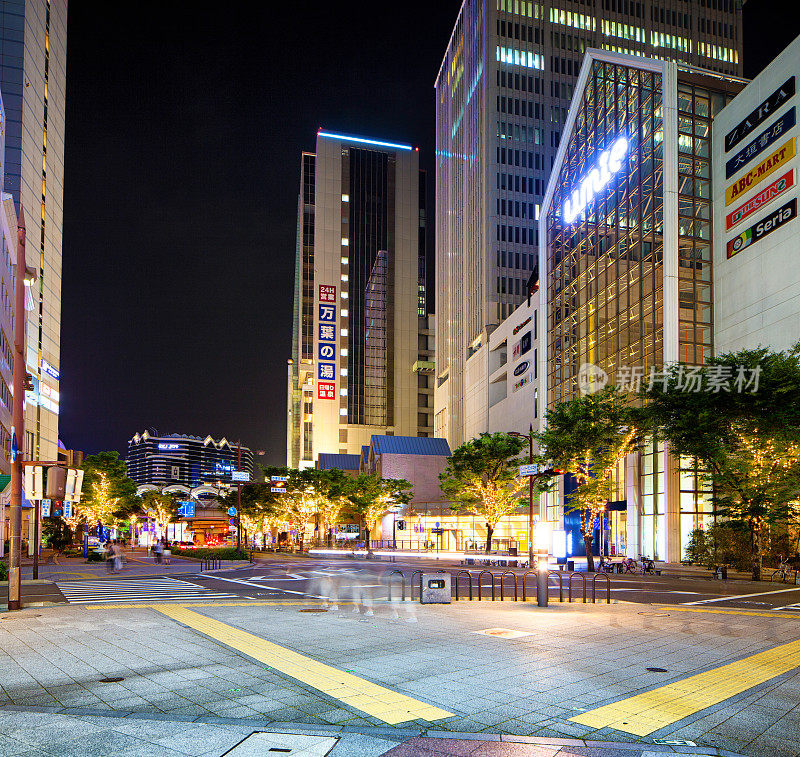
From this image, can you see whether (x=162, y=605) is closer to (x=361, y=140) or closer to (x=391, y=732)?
(x=391, y=732)

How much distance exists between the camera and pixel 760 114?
172ft

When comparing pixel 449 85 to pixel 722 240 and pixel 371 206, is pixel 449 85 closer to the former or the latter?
pixel 371 206

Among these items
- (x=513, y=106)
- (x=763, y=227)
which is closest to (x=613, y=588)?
(x=763, y=227)

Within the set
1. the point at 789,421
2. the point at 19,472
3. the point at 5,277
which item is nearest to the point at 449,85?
the point at 5,277

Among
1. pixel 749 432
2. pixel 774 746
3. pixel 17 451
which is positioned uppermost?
pixel 749 432

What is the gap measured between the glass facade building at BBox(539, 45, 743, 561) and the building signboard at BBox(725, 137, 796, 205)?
3.05m

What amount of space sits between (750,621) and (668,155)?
47449 millimetres

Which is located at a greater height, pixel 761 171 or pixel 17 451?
pixel 761 171

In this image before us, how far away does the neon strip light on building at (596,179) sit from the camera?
65.1 metres

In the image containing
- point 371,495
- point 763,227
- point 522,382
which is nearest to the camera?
point 763,227

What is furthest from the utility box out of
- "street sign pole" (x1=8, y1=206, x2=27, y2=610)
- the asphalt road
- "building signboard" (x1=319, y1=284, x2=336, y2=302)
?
"building signboard" (x1=319, y1=284, x2=336, y2=302)

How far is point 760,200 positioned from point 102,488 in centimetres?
6807

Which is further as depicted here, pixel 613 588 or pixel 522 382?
pixel 522 382
